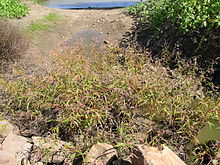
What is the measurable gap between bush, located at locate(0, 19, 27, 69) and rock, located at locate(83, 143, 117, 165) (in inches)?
114

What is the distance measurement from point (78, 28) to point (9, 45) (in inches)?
103

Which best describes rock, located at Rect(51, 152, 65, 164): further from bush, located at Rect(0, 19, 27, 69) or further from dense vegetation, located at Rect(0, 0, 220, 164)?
bush, located at Rect(0, 19, 27, 69)

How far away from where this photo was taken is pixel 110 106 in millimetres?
2732

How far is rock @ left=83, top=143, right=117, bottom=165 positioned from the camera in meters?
2.12

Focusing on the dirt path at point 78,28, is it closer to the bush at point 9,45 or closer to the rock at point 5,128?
the bush at point 9,45

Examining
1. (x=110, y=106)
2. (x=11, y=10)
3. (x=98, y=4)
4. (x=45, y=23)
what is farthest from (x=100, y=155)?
(x=98, y=4)

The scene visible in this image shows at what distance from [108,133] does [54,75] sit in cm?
125

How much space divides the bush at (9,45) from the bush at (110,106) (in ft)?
4.30

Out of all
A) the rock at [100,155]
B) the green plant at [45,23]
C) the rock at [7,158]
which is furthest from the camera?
the green plant at [45,23]

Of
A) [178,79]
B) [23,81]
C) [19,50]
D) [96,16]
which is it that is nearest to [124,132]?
[178,79]

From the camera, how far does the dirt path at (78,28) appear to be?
5.44 metres

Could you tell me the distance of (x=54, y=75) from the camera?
306 centimetres

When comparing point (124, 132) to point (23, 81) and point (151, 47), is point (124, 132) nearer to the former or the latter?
point (23, 81)

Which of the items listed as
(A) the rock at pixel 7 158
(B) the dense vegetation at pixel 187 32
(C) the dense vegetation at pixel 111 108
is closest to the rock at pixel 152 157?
(C) the dense vegetation at pixel 111 108
